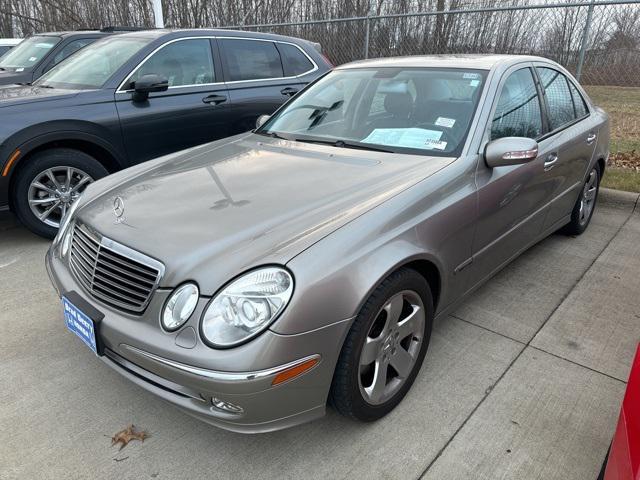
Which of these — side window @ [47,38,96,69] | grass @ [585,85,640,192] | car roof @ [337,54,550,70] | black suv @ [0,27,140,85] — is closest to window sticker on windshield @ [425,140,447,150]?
car roof @ [337,54,550,70]

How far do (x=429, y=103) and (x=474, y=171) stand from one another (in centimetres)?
61

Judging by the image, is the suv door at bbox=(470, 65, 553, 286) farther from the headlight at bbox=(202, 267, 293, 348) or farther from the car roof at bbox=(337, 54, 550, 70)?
the headlight at bbox=(202, 267, 293, 348)

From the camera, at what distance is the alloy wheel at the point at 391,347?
7.11ft

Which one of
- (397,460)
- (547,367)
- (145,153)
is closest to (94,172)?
(145,153)

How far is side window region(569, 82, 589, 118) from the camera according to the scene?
3.98 m

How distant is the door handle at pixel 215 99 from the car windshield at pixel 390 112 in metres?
1.60

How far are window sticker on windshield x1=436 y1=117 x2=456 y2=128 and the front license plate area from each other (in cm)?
202

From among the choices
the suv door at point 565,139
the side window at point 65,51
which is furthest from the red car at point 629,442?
the side window at point 65,51

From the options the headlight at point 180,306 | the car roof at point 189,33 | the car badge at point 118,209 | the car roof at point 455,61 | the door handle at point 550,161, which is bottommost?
the headlight at point 180,306

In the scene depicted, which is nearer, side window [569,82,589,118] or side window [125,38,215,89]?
side window [569,82,589,118]

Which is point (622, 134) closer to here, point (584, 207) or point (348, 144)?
point (584, 207)

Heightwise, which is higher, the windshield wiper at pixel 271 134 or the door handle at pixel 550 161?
the windshield wiper at pixel 271 134

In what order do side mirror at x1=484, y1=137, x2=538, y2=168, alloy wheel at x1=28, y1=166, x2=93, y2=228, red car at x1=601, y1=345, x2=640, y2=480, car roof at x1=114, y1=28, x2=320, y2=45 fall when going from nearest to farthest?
red car at x1=601, y1=345, x2=640, y2=480, side mirror at x1=484, y1=137, x2=538, y2=168, alloy wheel at x1=28, y1=166, x2=93, y2=228, car roof at x1=114, y1=28, x2=320, y2=45

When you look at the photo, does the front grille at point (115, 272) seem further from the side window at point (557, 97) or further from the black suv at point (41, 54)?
the black suv at point (41, 54)
